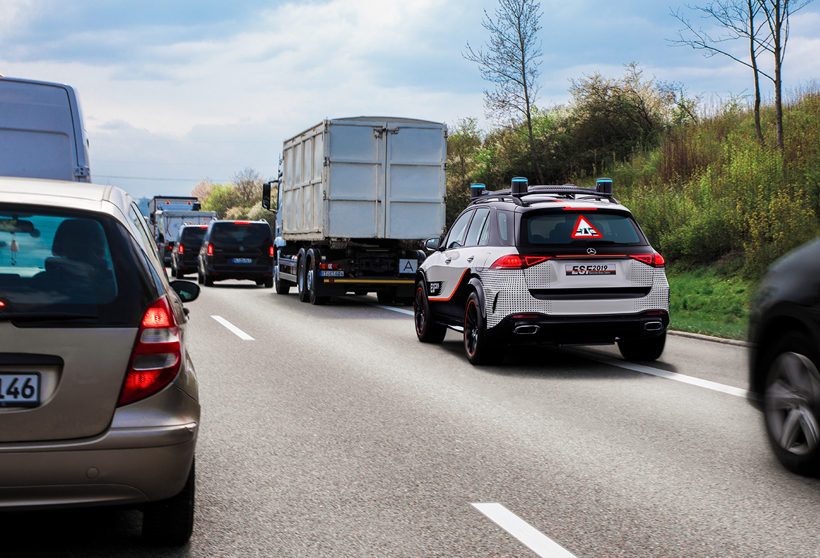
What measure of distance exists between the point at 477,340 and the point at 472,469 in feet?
13.7

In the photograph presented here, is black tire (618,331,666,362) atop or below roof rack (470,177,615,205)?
below

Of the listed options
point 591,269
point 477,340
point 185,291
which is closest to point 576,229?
point 591,269

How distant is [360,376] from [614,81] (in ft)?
82.7

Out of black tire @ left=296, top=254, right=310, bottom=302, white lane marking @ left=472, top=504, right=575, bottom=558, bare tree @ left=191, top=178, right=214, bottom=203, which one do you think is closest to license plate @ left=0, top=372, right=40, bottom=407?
white lane marking @ left=472, top=504, right=575, bottom=558

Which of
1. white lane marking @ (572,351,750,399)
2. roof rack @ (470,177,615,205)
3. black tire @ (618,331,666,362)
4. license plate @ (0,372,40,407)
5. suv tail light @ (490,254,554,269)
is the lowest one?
white lane marking @ (572,351,750,399)

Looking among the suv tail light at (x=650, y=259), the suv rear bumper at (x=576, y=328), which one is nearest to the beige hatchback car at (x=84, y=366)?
the suv rear bumper at (x=576, y=328)

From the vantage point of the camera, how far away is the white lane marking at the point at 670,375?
25.8 ft

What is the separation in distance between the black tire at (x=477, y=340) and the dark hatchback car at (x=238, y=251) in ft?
54.1

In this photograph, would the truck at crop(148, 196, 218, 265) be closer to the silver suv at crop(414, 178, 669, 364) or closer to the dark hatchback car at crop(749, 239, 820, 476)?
the silver suv at crop(414, 178, 669, 364)

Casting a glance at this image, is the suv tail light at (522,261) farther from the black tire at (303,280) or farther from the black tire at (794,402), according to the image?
the black tire at (303,280)

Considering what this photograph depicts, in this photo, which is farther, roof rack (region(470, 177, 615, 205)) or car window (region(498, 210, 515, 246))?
roof rack (region(470, 177, 615, 205))

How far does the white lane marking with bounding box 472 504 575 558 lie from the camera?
3.81 meters

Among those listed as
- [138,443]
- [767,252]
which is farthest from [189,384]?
[767,252]

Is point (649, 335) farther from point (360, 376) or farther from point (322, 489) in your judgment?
point (322, 489)
